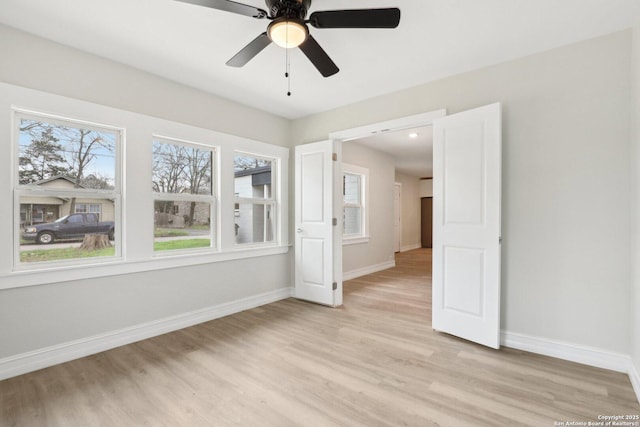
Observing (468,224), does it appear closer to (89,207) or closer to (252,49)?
(252,49)

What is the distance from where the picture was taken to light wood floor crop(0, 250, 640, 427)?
5.97ft

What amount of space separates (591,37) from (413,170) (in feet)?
22.9

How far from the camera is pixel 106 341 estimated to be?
271 centimetres

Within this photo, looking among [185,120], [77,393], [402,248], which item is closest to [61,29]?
[185,120]

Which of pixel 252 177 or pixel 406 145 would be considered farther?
pixel 406 145

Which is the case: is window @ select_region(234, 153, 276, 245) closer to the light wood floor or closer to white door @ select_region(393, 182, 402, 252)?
the light wood floor

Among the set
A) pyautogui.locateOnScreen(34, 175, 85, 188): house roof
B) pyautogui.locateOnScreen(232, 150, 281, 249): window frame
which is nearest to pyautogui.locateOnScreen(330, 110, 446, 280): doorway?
pyautogui.locateOnScreen(232, 150, 281, 249): window frame

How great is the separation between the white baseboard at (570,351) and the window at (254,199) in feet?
10.1

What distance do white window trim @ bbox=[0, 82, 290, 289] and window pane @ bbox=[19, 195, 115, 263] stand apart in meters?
0.09

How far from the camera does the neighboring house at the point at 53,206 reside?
2447mm

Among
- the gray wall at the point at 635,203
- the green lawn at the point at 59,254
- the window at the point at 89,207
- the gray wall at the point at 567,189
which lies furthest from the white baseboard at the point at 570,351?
the window at the point at 89,207

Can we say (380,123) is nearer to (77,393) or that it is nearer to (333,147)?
(333,147)

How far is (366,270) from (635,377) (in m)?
4.28

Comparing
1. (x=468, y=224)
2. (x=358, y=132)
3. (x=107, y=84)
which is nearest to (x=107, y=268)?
(x=107, y=84)
